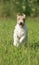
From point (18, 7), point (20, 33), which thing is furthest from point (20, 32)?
point (18, 7)

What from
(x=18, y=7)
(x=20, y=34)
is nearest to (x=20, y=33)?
(x=20, y=34)

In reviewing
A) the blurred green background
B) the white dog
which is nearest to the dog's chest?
the white dog

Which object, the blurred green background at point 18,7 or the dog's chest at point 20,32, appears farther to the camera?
the blurred green background at point 18,7

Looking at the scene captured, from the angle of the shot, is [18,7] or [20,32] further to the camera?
[18,7]

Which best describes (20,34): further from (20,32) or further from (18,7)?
(18,7)

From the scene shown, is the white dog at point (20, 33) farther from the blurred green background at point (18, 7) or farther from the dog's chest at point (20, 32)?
the blurred green background at point (18, 7)

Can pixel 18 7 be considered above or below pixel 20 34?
below

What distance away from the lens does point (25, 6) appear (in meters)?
21.5

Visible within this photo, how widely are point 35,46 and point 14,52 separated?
0.94 m

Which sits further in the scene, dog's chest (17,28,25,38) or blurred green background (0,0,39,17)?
blurred green background (0,0,39,17)

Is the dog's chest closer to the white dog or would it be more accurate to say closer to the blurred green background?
the white dog

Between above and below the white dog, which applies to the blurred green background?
below

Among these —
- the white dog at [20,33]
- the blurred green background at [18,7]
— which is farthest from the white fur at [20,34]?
the blurred green background at [18,7]

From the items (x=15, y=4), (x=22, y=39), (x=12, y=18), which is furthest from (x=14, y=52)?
(x=15, y=4)
